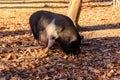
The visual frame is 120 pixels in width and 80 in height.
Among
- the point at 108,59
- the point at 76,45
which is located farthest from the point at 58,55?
the point at 108,59

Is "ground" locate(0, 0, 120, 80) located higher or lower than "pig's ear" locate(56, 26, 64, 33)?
lower

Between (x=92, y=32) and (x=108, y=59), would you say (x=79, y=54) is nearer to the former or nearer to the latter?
(x=108, y=59)

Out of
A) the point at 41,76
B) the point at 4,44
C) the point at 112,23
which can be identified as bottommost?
the point at 112,23

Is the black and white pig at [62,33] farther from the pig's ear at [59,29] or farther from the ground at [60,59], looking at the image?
the ground at [60,59]

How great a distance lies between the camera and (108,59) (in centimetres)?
897

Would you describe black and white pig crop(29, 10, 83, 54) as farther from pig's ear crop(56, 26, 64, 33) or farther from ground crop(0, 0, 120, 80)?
ground crop(0, 0, 120, 80)

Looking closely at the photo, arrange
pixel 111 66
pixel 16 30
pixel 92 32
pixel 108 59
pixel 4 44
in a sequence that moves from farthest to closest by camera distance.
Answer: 1. pixel 16 30
2. pixel 92 32
3. pixel 4 44
4. pixel 108 59
5. pixel 111 66

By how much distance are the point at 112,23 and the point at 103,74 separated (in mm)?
8318

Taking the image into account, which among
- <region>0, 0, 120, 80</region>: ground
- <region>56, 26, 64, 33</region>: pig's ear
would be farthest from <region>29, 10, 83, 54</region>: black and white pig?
<region>0, 0, 120, 80</region>: ground

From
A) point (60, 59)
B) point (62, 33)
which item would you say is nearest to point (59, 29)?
point (62, 33)

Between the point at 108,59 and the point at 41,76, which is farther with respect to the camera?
the point at 108,59

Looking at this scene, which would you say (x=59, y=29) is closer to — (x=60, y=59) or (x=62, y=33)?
(x=62, y=33)

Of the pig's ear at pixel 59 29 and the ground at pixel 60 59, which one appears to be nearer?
the ground at pixel 60 59

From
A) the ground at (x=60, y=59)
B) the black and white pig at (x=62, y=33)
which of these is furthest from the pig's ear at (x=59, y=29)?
the ground at (x=60, y=59)
